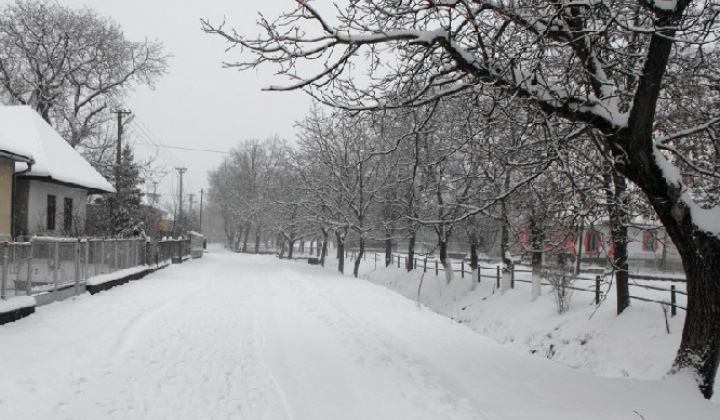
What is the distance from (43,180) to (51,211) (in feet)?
7.15

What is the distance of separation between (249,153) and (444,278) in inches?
1747

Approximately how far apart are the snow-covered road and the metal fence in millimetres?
587

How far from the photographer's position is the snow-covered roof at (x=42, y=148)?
65.9ft

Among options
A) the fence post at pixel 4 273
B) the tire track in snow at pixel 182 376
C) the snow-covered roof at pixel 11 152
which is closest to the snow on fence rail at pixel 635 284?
the tire track in snow at pixel 182 376

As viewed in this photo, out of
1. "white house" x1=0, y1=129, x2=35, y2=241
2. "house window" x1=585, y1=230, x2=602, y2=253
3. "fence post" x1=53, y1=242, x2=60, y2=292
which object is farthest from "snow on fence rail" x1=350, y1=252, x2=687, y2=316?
"white house" x1=0, y1=129, x2=35, y2=241

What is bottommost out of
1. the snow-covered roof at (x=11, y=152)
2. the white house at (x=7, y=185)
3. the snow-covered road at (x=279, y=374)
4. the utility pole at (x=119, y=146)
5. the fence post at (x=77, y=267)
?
the snow-covered road at (x=279, y=374)

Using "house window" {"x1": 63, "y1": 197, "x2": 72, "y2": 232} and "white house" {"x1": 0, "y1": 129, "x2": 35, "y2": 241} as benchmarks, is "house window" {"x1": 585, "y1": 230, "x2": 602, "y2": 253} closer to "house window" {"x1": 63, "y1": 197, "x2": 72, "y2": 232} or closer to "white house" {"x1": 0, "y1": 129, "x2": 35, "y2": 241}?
"white house" {"x1": 0, "y1": 129, "x2": 35, "y2": 241}

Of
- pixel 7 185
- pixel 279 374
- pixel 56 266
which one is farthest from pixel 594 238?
pixel 7 185

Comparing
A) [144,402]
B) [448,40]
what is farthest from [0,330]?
[448,40]

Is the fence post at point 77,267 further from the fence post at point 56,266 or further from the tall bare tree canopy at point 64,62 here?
the tall bare tree canopy at point 64,62

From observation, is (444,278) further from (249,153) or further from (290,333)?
(249,153)

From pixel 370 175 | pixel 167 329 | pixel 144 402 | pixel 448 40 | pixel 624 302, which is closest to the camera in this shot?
pixel 144 402

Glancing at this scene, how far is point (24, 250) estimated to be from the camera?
970 cm

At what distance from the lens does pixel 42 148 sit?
20828 millimetres
